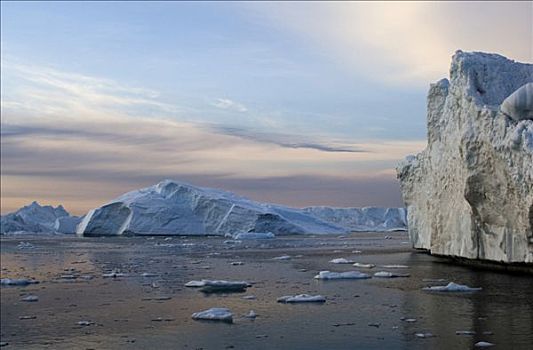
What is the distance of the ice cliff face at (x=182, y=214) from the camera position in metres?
59.6

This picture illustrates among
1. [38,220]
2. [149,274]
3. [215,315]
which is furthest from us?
[38,220]

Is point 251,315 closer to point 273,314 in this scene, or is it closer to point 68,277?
point 273,314

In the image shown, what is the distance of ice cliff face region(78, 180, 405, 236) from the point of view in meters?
59.6

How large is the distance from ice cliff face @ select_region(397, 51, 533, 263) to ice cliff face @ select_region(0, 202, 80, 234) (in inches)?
2664

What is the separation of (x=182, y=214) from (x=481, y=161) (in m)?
45.9

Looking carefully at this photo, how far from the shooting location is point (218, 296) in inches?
578

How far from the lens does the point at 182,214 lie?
61531 millimetres

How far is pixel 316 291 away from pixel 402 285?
240 centimetres

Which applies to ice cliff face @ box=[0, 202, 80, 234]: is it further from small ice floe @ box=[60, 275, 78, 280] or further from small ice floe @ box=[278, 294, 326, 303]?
small ice floe @ box=[278, 294, 326, 303]

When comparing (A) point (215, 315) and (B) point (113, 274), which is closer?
(A) point (215, 315)

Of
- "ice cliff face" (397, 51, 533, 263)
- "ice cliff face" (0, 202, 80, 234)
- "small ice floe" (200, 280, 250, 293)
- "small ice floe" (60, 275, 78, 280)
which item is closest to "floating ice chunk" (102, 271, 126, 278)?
"small ice floe" (60, 275, 78, 280)

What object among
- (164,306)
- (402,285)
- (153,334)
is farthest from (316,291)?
(153,334)

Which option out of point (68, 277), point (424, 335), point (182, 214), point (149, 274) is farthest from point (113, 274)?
point (182, 214)

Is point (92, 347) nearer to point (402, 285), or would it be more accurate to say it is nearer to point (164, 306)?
point (164, 306)
